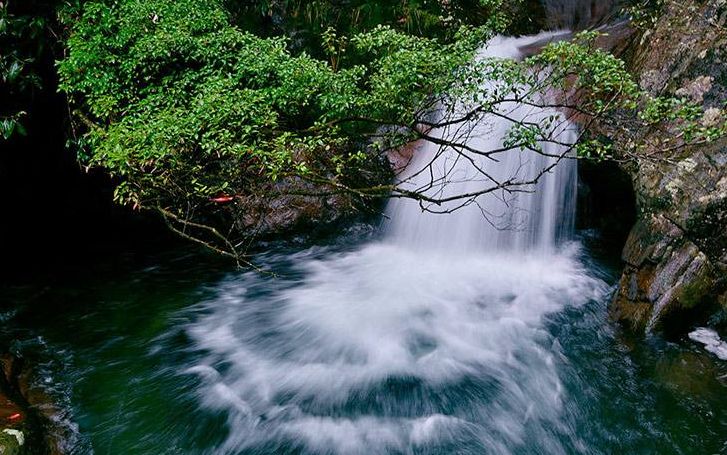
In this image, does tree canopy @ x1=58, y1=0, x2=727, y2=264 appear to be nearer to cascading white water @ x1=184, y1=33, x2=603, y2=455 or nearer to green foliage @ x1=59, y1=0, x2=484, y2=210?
green foliage @ x1=59, y1=0, x2=484, y2=210

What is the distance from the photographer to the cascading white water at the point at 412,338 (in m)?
4.38

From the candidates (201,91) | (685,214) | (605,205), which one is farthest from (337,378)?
(605,205)

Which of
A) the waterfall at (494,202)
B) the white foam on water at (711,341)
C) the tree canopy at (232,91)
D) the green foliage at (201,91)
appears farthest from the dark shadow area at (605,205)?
the green foliage at (201,91)

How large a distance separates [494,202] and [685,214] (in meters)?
3.37

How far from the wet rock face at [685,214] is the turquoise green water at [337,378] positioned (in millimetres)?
442

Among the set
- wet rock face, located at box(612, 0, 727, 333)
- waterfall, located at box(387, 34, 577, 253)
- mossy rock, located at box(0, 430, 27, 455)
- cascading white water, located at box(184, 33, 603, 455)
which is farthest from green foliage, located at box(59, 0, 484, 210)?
wet rock face, located at box(612, 0, 727, 333)

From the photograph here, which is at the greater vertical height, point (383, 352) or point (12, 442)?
point (12, 442)

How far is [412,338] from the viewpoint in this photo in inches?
226

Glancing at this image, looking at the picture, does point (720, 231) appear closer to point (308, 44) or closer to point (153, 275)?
point (308, 44)

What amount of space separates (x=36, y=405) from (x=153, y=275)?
3179 mm

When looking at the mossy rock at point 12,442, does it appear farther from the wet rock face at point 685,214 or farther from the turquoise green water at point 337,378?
the wet rock face at point 685,214

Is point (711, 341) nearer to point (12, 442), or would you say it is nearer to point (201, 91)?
point (201, 91)

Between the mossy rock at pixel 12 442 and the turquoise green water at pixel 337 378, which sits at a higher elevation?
the mossy rock at pixel 12 442

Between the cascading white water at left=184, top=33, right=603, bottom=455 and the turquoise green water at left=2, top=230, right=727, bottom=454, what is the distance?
0.02 meters
